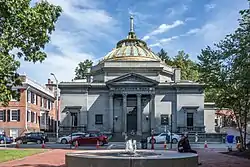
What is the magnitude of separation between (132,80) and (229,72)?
35049mm

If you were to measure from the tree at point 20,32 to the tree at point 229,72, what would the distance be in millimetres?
10217

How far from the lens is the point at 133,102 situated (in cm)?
6381

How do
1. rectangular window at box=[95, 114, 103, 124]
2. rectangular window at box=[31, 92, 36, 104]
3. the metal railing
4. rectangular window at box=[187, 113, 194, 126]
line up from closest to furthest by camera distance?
the metal railing
rectangular window at box=[187, 113, 194, 126]
rectangular window at box=[95, 114, 103, 124]
rectangular window at box=[31, 92, 36, 104]

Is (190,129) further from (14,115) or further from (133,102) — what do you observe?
(14,115)

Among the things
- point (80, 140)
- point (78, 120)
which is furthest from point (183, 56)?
point (80, 140)

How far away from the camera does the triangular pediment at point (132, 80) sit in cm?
6178

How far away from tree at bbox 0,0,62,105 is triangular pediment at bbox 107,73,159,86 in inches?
1663

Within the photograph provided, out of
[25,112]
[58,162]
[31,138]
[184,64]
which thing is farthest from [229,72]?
[184,64]

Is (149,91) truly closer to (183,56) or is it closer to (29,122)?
(29,122)

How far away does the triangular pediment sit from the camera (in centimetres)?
6178

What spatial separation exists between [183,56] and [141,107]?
3557cm

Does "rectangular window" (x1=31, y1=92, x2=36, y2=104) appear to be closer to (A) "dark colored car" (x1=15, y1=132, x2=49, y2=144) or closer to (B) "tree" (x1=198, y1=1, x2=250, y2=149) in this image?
(A) "dark colored car" (x1=15, y1=132, x2=49, y2=144)

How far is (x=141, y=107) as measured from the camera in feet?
207

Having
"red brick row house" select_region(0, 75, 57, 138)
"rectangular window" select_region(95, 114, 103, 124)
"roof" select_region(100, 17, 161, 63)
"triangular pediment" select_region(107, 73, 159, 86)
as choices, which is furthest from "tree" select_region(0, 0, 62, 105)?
"roof" select_region(100, 17, 161, 63)
